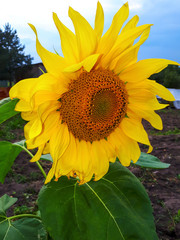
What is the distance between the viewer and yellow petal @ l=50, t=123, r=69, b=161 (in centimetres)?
99

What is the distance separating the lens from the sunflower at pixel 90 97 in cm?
86

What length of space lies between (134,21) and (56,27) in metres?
0.28

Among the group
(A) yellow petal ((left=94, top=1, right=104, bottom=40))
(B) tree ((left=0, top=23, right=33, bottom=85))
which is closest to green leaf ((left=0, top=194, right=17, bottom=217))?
(A) yellow petal ((left=94, top=1, right=104, bottom=40))

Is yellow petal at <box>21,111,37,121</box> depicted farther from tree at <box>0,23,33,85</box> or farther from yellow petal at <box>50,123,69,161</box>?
tree at <box>0,23,33,85</box>

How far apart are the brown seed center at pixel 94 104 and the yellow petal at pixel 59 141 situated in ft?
0.08

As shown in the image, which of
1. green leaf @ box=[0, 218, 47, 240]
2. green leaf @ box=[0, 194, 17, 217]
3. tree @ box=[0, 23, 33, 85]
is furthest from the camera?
tree @ box=[0, 23, 33, 85]

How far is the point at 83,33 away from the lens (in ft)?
2.81

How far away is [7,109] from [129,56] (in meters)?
0.44

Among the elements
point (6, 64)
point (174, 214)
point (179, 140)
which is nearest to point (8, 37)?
point (6, 64)

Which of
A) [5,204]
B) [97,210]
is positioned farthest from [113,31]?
[5,204]

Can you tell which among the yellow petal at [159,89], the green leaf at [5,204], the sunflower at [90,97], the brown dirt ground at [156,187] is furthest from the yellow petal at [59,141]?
→ the brown dirt ground at [156,187]

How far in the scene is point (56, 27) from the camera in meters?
0.85

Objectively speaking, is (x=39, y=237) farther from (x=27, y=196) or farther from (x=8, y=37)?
(x=8, y=37)

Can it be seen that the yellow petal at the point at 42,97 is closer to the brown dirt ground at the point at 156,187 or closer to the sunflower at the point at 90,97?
the sunflower at the point at 90,97
